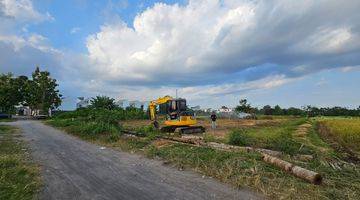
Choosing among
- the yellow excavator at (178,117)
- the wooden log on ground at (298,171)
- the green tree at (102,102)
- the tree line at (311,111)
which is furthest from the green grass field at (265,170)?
the tree line at (311,111)

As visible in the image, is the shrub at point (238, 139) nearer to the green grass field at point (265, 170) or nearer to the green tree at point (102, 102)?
the green grass field at point (265, 170)

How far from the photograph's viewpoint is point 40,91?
233ft

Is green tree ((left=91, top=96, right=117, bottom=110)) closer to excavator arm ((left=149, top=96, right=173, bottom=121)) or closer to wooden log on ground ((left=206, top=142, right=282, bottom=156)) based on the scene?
excavator arm ((left=149, top=96, right=173, bottom=121))

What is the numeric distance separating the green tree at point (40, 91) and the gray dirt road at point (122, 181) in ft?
201

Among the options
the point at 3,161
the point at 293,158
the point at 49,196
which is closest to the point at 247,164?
the point at 293,158

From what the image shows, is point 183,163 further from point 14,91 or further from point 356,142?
point 14,91

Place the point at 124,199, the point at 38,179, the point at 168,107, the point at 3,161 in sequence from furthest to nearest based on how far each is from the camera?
1. the point at 168,107
2. the point at 3,161
3. the point at 38,179
4. the point at 124,199

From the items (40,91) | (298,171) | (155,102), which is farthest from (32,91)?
(298,171)

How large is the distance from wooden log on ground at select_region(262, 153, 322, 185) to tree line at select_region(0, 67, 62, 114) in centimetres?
6574

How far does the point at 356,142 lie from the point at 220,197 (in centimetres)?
1646

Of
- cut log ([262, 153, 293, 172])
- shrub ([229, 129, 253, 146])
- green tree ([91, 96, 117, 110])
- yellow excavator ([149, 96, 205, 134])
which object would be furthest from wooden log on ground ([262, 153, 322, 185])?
green tree ([91, 96, 117, 110])

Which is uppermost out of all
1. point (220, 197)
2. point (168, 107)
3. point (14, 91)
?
point (14, 91)

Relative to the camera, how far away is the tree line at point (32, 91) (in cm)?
6944

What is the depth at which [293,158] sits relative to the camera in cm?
1198
